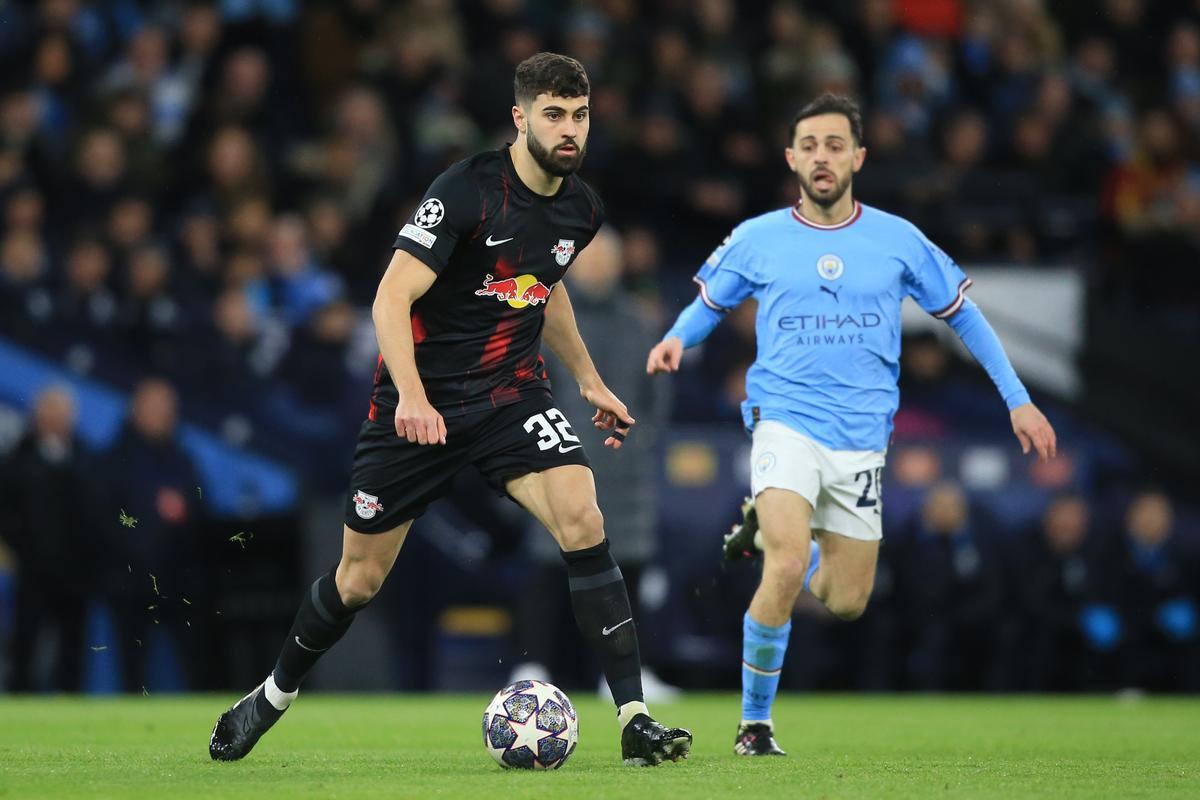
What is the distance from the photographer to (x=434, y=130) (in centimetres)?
1545

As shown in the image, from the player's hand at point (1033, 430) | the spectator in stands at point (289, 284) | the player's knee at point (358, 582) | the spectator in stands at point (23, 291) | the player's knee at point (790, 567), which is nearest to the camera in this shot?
the player's knee at point (358, 582)

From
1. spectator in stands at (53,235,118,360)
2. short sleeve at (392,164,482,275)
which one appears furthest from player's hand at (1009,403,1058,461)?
spectator in stands at (53,235,118,360)

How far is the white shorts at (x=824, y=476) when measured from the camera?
766cm

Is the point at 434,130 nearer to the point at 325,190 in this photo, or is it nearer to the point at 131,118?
the point at 325,190

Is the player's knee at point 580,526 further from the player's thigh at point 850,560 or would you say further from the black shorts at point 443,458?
the player's thigh at point 850,560

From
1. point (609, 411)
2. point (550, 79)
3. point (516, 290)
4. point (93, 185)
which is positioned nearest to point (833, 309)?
point (609, 411)

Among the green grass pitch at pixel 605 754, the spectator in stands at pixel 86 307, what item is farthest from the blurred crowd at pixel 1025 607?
the spectator in stands at pixel 86 307

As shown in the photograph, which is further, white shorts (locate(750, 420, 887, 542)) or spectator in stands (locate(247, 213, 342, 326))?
spectator in stands (locate(247, 213, 342, 326))

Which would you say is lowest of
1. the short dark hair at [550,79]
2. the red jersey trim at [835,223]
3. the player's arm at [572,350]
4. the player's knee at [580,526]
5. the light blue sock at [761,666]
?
the light blue sock at [761,666]

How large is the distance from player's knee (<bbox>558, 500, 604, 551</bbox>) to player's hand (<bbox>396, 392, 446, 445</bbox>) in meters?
0.57

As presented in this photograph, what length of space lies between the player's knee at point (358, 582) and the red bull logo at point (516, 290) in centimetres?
106

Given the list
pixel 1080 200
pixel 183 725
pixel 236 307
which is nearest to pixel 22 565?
pixel 236 307

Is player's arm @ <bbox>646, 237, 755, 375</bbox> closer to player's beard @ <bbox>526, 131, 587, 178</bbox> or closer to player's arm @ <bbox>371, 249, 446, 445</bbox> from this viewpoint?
player's beard @ <bbox>526, 131, 587, 178</bbox>

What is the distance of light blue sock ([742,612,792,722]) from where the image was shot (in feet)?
24.7
